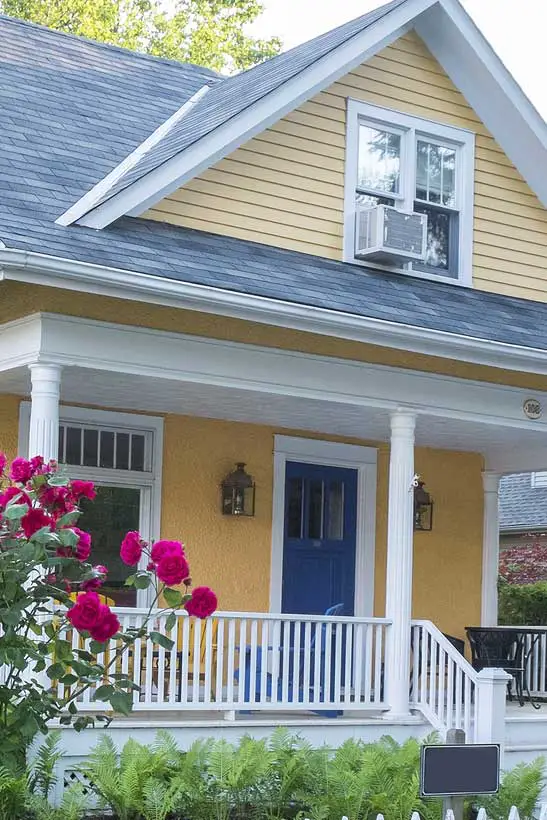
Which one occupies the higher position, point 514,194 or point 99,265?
point 514,194

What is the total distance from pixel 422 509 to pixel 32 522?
28.6 feet

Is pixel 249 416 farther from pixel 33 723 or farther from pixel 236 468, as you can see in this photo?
pixel 33 723

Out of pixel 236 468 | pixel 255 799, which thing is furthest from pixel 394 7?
pixel 255 799

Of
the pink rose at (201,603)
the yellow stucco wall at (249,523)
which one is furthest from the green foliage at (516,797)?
the yellow stucco wall at (249,523)

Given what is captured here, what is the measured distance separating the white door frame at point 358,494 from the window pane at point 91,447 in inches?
78.1

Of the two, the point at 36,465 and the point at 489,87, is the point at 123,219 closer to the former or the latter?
the point at 489,87

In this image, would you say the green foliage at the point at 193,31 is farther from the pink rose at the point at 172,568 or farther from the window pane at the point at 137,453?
the pink rose at the point at 172,568

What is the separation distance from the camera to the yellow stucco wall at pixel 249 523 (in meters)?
12.9

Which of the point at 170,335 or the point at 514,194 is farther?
the point at 514,194

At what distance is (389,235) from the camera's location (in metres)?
12.4

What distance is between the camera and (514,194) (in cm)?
1383

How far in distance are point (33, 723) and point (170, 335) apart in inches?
171

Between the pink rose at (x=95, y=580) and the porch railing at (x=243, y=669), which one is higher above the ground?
the pink rose at (x=95, y=580)

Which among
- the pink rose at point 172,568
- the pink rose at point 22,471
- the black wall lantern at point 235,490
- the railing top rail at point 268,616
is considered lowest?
the railing top rail at point 268,616
